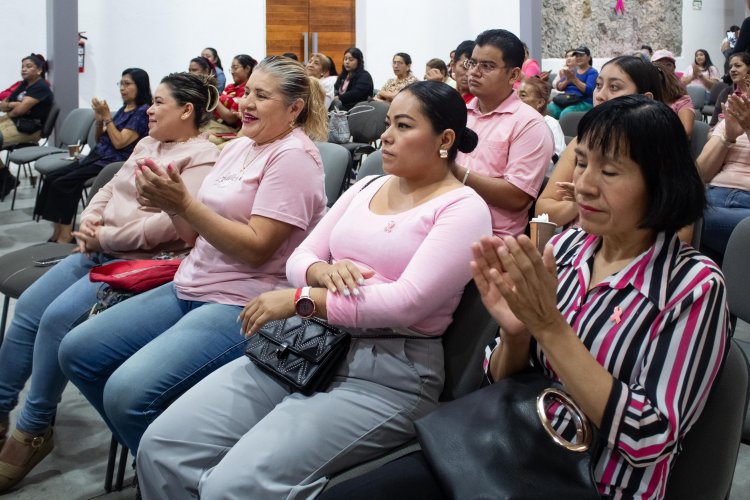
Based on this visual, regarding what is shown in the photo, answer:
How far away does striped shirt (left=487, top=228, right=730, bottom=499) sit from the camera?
1.16m

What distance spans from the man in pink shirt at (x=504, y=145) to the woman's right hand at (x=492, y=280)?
1129 mm

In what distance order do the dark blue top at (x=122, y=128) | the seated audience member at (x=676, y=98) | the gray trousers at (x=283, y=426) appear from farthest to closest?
the dark blue top at (x=122, y=128)
the seated audience member at (x=676, y=98)
the gray trousers at (x=283, y=426)

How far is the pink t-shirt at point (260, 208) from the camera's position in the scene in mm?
2088

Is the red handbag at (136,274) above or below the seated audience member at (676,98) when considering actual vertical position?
below

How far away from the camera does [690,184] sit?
128cm

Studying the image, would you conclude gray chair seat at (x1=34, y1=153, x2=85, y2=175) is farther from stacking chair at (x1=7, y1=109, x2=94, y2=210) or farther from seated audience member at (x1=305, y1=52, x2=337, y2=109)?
seated audience member at (x1=305, y1=52, x2=337, y2=109)

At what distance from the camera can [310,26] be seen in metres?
10.5

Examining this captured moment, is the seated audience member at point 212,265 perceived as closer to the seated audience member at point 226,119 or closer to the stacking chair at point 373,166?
the stacking chair at point 373,166

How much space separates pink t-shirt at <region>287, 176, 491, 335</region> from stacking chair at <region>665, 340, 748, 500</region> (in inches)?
22.6

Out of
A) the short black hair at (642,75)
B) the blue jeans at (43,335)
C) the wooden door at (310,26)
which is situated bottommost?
the blue jeans at (43,335)

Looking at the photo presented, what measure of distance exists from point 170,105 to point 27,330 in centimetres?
91

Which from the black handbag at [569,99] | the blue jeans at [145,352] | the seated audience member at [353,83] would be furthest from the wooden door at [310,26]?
the blue jeans at [145,352]

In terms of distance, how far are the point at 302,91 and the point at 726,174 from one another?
6.44 feet

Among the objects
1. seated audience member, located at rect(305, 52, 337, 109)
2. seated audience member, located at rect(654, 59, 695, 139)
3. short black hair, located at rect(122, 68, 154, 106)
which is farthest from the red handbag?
seated audience member, located at rect(305, 52, 337, 109)
